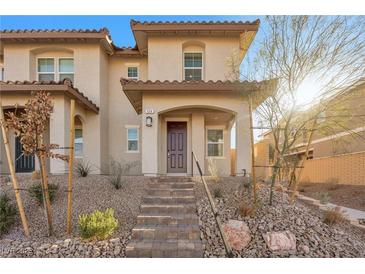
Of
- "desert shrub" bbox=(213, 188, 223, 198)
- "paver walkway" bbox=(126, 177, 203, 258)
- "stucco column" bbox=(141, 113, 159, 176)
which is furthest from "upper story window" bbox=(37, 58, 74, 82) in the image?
"desert shrub" bbox=(213, 188, 223, 198)

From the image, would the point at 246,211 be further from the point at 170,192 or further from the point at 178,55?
the point at 178,55

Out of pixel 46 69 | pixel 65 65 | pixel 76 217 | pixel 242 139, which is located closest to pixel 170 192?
pixel 76 217

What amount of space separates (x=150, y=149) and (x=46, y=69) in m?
6.26

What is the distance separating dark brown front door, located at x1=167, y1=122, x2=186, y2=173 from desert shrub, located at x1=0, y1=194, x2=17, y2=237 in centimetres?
621

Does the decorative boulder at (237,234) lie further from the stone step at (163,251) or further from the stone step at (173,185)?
the stone step at (173,185)

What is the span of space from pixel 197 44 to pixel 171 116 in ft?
10.9

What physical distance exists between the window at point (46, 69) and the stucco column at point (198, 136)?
645 cm

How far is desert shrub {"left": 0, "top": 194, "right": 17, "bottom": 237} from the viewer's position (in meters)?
6.08

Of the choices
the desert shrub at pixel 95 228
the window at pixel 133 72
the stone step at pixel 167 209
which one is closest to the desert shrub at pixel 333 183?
the stone step at pixel 167 209

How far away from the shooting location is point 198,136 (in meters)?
11.2

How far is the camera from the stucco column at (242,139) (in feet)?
32.7

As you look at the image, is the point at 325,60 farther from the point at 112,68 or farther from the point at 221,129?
the point at 112,68

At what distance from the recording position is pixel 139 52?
12.6 m

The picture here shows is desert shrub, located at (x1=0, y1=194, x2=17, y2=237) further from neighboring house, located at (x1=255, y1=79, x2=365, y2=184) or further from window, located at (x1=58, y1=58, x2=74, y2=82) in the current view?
neighboring house, located at (x1=255, y1=79, x2=365, y2=184)
